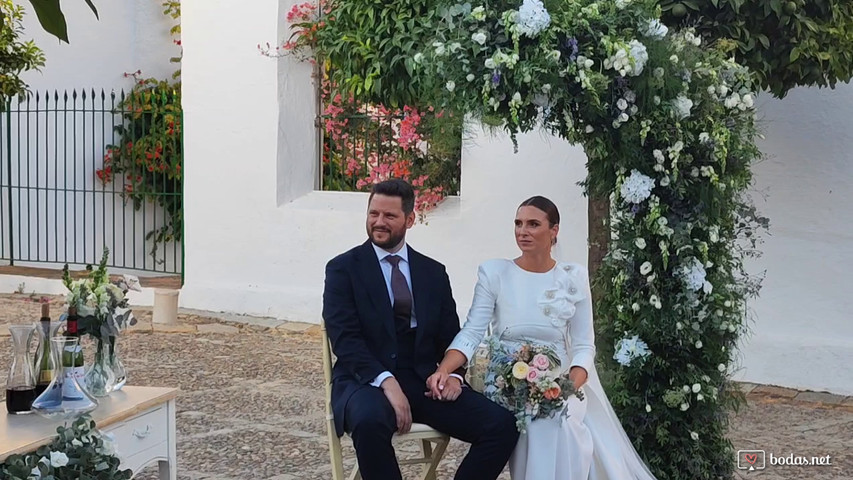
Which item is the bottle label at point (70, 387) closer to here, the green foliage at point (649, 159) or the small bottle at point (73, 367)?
the small bottle at point (73, 367)

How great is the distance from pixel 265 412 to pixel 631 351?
2652 mm

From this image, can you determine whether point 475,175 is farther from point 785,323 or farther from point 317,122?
point 785,323

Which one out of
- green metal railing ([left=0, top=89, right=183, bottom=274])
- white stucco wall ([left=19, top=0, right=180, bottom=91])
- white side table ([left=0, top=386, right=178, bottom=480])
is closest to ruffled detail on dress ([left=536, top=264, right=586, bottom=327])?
white side table ([left=0, top=386, right=178, bottom=480])

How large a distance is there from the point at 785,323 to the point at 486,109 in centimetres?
378

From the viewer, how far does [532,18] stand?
13.3 ft

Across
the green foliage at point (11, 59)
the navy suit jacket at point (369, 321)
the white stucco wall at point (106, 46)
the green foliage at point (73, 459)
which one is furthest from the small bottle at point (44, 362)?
the white stucco wall at point (106, 46)

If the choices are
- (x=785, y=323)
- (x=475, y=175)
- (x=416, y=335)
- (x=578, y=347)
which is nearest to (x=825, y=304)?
(x=785, y=323)

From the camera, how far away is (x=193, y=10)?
30.9 ft

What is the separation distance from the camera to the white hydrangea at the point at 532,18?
4039mm

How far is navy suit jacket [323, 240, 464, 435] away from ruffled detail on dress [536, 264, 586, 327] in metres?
0.42

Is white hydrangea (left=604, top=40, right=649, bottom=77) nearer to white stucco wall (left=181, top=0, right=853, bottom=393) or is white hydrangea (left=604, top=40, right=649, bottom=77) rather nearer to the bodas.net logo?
the bodas.net logo

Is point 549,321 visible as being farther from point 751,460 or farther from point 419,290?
point 751,460

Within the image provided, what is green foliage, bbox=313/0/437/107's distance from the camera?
19.4 feet

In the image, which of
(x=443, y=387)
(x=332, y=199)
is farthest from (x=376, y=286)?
(x=332, y=199)
